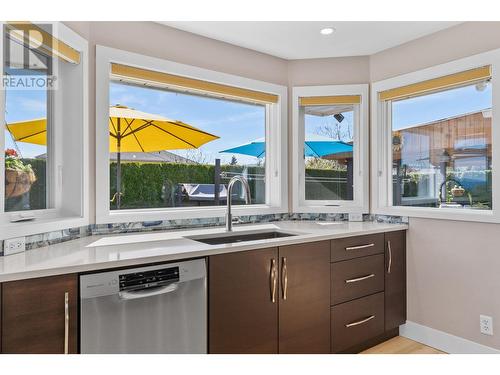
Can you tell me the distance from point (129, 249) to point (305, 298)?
113cm

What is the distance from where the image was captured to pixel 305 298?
2.22 metres

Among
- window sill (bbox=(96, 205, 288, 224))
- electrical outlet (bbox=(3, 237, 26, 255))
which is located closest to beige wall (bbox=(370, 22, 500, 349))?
window sill (bbox=(96, 205, 288, 224))

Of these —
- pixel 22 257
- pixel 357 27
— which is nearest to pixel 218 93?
pixel 357 27

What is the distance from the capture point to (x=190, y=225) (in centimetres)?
262

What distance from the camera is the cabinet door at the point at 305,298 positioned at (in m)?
2.13

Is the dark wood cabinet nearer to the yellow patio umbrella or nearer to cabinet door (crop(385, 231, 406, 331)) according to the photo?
cabinet door (crop(385, 231, 406, 331))

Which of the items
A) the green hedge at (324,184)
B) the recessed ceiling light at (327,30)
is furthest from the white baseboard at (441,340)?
the recessed ceiling light at (327,30)

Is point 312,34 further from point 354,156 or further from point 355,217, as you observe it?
point 355,217

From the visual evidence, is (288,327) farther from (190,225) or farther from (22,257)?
(22,257)

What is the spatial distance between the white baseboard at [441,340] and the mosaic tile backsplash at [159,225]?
84 centimetres

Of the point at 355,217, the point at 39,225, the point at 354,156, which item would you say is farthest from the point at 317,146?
the point at 39,225

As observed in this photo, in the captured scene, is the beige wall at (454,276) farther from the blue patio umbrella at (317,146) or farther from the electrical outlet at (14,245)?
the electrical outlet at (14,245)
